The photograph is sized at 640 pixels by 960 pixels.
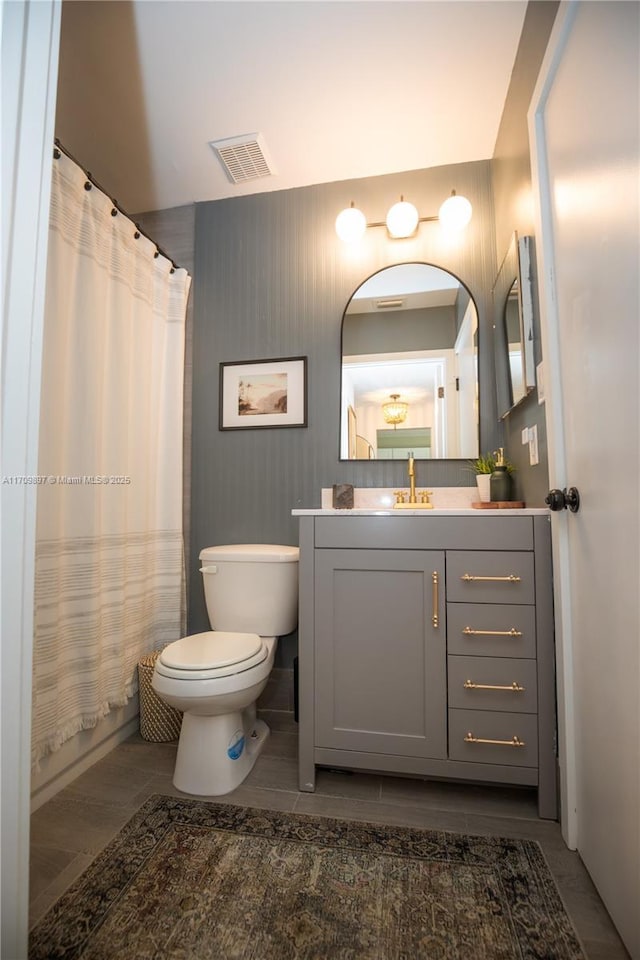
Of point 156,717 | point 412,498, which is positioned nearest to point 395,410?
point 412,498

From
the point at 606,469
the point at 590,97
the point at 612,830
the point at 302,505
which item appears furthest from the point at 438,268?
the point at 612,830

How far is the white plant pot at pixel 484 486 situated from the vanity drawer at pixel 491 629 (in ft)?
1.57

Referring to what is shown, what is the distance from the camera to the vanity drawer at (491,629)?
4.13 feet

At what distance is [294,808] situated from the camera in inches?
50.3

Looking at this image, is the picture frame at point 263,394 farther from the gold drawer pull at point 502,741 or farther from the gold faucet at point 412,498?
the gold drawer pull at point 502,741

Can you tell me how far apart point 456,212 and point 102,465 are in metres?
1.79

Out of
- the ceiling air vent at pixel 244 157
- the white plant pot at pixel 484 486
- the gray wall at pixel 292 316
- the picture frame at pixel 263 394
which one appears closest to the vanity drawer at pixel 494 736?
the white plant pot at pixel 484 486

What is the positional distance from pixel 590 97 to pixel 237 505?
1.74 m

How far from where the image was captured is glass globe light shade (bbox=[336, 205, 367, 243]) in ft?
6.27

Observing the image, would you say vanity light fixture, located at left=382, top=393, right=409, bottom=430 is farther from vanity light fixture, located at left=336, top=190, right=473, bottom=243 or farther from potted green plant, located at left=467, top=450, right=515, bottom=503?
vanity light fixture, located at left=336, top=190, right=473, bottom=243

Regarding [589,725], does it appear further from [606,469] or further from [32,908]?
[32,908]

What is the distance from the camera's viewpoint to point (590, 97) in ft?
3.03

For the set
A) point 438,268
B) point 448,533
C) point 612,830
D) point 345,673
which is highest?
point 438,268

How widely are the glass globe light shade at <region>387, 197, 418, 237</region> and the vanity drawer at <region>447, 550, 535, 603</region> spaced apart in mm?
1459
